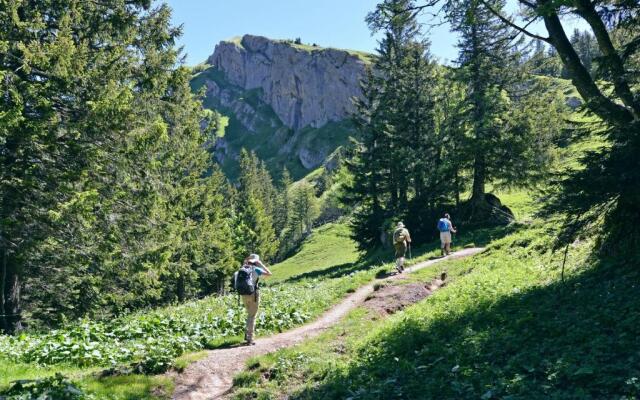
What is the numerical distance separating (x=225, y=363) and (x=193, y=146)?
71.7 ft

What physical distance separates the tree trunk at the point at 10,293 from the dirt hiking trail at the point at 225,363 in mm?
8892

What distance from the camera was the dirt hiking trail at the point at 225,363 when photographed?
32.0ft

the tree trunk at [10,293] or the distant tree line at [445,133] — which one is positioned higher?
the distant tree line at [445,133]

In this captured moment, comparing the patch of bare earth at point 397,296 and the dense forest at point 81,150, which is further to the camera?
the dense forest at point 81,150

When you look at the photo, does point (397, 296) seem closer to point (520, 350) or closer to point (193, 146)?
point (520, 350)

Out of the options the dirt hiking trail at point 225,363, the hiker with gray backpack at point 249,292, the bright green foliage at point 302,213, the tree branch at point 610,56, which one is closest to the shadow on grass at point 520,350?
the dirt hiking trail at point 225,363

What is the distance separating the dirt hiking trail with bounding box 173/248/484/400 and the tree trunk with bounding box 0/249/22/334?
8892mm

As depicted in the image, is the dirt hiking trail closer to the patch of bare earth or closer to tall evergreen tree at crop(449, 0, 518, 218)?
the patch of bare earth

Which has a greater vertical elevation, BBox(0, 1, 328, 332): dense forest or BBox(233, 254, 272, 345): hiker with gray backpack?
BBox(0, 1, 328, 332): dense forest

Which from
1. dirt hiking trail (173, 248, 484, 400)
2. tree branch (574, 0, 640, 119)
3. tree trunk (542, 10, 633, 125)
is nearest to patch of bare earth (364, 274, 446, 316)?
dirt hiking trail (173, 248, 484, 400)

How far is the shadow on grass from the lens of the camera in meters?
6.30

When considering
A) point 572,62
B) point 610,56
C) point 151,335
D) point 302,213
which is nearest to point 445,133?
point 572,62

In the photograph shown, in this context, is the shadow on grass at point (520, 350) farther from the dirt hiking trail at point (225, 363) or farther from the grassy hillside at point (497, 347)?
the dirt hiking trail at point (225, 363)

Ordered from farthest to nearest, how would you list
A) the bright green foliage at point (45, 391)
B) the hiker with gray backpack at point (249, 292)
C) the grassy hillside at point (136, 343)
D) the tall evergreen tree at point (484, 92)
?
the tall evergreen tree at point (484, 92)
the hiker with gray backpack at point (249, 292)
the grassy hillside at point (136, 343)
the bright green foliage at point (45, 391)
